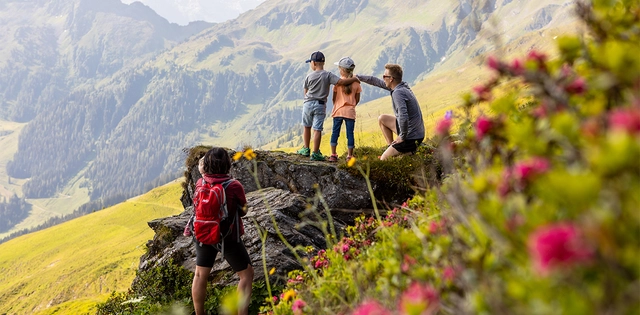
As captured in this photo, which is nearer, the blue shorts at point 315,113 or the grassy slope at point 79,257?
the blue shorts at point 315,113

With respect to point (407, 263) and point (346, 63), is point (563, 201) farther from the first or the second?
point (346, 63)

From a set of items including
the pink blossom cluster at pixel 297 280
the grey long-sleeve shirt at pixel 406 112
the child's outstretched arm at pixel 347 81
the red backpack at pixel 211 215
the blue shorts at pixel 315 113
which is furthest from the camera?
the blue shorts at pixel 315 113

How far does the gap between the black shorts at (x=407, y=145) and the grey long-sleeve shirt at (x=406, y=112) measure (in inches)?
5.0

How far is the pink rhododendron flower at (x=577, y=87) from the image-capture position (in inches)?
83.7

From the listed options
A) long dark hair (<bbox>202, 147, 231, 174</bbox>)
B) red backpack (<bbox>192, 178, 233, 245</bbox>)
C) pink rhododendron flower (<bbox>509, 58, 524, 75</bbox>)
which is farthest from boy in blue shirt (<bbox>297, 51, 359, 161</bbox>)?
pink rhododendron flower (<bbox>509, 58, 524, 75</bbox>)

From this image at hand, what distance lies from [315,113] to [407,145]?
8.71 feet

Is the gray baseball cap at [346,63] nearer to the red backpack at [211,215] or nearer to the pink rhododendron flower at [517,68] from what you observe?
the red backpack at [211,215]

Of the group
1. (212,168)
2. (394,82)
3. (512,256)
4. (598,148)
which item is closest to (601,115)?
(598,148)

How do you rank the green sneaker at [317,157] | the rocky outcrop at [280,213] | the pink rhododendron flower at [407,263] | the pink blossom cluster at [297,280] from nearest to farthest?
the pink rhododendron flower at [407,263]
the pink blossom cluster at [297,280]
the rocky outcrop at [280,213]
the green sneaker at [317,157]

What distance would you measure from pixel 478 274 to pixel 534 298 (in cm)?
42

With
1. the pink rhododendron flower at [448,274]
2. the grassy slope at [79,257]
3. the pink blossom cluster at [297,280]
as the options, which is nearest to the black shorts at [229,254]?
the pink blossom cluster at [297,280]

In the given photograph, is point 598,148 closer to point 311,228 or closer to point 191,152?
point 311,228

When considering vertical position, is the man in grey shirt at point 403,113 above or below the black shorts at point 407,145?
above

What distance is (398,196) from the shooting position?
1202 centimetres
